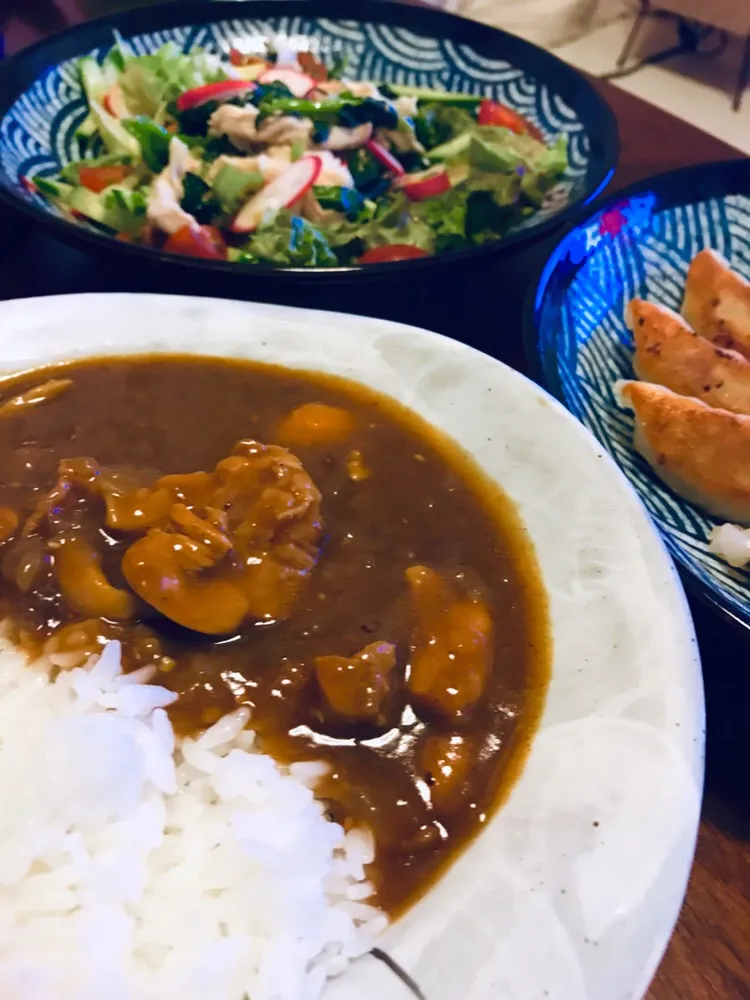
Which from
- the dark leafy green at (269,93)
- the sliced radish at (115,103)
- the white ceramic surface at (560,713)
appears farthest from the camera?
the sliced radish at (115,103)

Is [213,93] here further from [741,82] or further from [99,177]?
[741,82]

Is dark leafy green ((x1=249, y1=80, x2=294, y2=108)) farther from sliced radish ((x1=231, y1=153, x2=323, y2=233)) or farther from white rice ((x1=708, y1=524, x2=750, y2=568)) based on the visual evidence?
white rice ((x1=708, y1=524, x2=750, y2=568))

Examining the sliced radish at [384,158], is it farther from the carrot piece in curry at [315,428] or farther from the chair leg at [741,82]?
the chair leg at [741,82]

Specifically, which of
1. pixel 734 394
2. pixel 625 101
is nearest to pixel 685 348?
pixel 734 394

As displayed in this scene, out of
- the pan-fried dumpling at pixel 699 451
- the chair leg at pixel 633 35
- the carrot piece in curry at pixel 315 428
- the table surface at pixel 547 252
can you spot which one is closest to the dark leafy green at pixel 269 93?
the table surface at pixel 547 252

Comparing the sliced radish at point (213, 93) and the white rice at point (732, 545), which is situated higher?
the sliced radish at point (213, 93)

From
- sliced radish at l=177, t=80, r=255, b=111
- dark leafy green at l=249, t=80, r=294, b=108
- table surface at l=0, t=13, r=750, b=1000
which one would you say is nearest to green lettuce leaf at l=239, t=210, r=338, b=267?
table surface at l=0, t=13, r=750, b=1000

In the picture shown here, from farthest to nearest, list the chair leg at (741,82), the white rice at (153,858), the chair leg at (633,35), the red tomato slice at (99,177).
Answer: the chair leg at (633,35) < the chair leg at (741,82) < the red tomato slice at (99,177) < the white rice at (153,858)
